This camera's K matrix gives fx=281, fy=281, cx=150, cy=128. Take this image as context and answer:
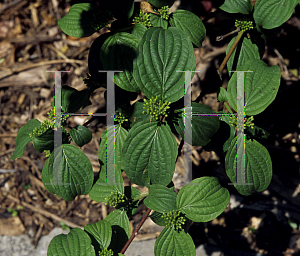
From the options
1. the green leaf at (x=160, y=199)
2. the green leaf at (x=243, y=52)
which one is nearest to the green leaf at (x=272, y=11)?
the green leaf at (x=243, y=52)

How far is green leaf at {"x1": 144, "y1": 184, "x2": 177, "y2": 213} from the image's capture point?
1.49 metres

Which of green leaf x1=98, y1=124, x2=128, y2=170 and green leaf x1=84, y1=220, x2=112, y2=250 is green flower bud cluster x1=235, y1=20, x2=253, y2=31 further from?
green leaf x1=84, y1=220, x2=112, y2=250

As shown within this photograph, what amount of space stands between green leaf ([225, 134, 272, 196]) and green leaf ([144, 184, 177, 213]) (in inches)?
14.0

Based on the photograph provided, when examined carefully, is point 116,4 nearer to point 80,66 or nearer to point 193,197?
point 193,197

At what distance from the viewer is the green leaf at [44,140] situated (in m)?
1.50

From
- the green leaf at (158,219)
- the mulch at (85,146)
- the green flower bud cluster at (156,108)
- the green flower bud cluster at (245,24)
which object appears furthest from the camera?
the mulch at (85,146)

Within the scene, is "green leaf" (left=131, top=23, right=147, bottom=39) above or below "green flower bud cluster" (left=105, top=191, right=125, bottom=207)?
above

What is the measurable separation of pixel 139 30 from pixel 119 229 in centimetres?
114

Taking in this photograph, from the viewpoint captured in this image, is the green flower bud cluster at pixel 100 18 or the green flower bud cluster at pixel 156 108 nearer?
the green flower bud cluster at pixel 156 108

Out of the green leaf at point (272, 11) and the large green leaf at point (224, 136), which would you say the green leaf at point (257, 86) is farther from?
the green leaf at point (272, 11)

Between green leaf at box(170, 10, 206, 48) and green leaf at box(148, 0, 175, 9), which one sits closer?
green leaf at box(148, 0, 175, 9)

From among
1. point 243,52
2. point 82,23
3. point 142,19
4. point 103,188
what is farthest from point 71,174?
point 243,52

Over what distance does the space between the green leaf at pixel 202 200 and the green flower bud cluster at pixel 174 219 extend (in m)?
0.04

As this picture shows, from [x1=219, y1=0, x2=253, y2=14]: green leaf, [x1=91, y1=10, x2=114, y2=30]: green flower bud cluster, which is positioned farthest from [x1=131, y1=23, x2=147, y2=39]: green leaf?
[x1=219, y1=0, x2=253, y2=14]: green leaf
